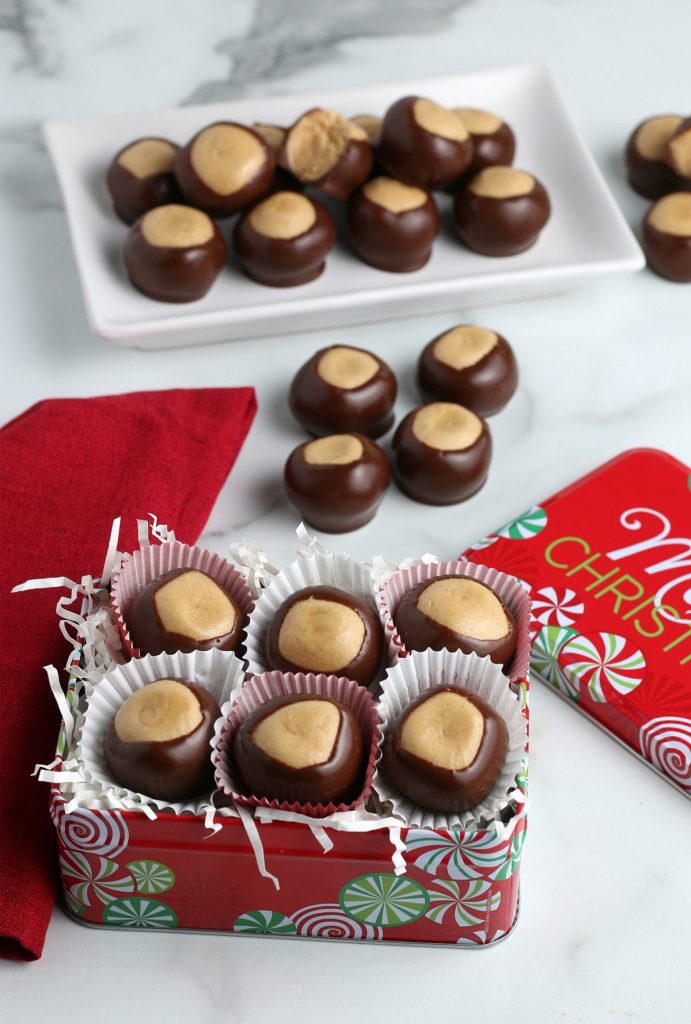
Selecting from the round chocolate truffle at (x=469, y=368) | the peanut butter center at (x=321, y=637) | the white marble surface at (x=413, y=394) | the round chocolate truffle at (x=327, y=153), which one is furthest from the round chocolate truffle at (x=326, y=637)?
the round chocolate truffle at (x=327, y=153)

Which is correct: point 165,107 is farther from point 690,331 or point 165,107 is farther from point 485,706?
point 485,706

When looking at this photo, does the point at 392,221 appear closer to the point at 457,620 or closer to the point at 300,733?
the point at 457,620

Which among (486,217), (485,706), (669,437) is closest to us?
(485,706)

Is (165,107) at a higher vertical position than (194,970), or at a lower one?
higher

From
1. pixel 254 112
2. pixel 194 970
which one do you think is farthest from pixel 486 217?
pixel 194 970

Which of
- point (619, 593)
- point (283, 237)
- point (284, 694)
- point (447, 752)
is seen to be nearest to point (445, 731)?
point (447, 752)

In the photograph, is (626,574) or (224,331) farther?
(224,331)
